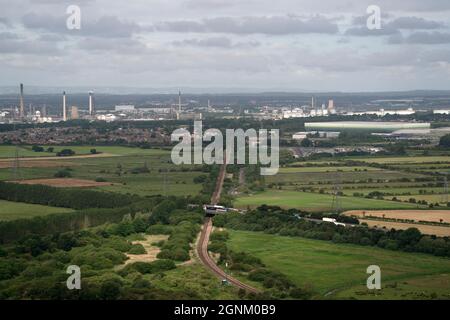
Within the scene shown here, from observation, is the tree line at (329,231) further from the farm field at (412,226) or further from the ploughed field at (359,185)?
the ploughed field at (359,185)

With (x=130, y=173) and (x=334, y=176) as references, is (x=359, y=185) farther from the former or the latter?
(x=130, y=173)

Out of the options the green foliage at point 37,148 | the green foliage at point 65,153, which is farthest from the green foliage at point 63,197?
the green foliage at point 37,148

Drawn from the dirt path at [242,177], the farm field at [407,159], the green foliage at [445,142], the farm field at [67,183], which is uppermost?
the green foliage at [445,142]

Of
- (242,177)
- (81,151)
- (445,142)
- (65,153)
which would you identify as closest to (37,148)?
(81,151)

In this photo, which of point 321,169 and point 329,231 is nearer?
point 329,231

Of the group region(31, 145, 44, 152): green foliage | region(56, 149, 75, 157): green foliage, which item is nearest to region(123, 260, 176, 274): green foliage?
region(56, 149, 75, 157): green foliage
